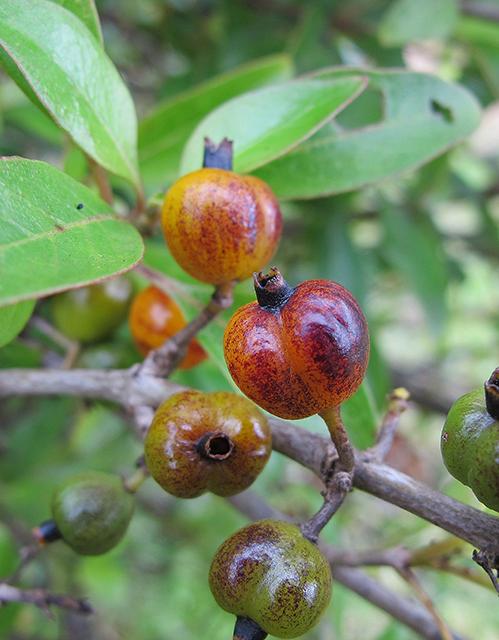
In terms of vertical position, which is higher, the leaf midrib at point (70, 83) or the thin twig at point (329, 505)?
the leaf midrib at point (70, 83)

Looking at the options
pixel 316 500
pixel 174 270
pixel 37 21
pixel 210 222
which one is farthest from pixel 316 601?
pixel 316 500

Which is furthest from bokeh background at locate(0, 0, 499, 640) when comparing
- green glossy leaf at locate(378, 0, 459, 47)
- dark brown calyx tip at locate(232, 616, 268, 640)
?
dark brown calyx tip at locate(232, 616, 268, 640)

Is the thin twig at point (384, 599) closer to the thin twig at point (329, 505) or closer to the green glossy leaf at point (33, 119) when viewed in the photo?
the thin twig at point (329, 505)

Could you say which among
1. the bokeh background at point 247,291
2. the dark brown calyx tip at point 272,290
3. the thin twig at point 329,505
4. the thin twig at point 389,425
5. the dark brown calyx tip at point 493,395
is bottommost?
the bokeh background at point 247,291

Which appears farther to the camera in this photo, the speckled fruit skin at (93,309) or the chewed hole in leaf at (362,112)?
the chewed hole in leaf at (362,112)

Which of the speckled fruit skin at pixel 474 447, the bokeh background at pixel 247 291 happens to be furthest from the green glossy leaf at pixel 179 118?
the speckled fruit skin at pixel 474 447

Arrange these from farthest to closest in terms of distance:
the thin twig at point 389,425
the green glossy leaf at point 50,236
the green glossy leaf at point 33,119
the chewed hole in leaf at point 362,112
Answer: the green glossy leaf at point 33,119 < the chewed hole in leaf at point 362,112 < the thin twig at point 389,425 < the green glossy leaf at point 50,236
